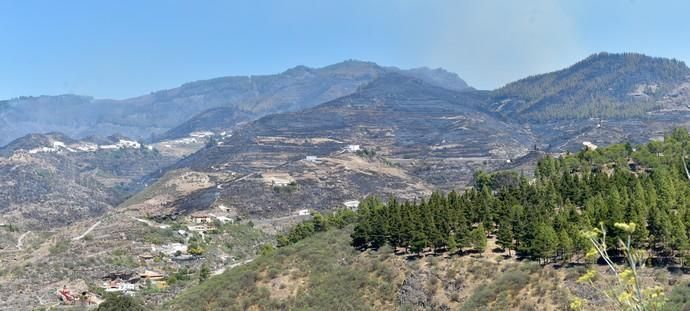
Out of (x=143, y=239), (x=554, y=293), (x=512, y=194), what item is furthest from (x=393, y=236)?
(x=143, y=239)

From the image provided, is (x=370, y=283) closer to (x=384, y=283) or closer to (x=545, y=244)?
(x=384, y=283)

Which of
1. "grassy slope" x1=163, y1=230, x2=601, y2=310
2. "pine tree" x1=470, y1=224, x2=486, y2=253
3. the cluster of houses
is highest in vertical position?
"pine tree" x1=470, y1=224, x2=486, y2=253

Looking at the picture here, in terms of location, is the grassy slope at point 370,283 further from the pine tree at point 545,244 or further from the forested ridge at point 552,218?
the forested ridge at point 552,218

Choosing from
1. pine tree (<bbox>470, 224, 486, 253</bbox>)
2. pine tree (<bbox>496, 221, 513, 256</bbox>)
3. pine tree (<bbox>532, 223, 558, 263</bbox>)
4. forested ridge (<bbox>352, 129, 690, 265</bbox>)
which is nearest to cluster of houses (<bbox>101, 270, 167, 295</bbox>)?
forested ridge (<bbox>352, 129, 690, 265</bbox>)

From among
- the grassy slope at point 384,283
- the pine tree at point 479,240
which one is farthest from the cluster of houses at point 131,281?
the pine tree at point 479,240

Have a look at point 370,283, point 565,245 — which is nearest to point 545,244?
point 565,245

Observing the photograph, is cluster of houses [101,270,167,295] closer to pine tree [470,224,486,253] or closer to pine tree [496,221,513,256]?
pine tree [470,224,486,253]

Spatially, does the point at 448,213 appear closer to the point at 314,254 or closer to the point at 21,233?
the point at 314,254

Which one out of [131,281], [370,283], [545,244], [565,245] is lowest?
[131,281]

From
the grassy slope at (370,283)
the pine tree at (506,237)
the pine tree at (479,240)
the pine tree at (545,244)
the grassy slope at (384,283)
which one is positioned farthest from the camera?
the pine tree at (479,240)
